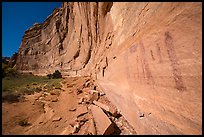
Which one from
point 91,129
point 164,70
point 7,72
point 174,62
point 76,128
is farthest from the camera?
point 7,72

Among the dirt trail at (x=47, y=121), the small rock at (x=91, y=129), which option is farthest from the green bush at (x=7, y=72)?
the small rock at (x=91, y=129)

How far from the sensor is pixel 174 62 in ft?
5.40

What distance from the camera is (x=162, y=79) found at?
187cm

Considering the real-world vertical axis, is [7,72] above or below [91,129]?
above

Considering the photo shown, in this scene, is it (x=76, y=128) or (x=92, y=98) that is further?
(x=92, y=98)

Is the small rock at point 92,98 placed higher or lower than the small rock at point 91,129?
higher

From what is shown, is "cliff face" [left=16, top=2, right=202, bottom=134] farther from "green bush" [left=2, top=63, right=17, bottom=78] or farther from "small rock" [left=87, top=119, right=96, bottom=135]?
"green bush" [left=2, top=63, right=17, bottom=78]

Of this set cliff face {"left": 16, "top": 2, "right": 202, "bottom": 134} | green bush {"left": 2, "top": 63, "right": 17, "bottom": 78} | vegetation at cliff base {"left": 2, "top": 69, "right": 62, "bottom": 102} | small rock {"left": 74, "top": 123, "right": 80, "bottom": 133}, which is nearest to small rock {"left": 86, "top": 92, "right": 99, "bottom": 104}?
small rock {"left": 74, "top": 123, "right": 80, "bottom": 133}

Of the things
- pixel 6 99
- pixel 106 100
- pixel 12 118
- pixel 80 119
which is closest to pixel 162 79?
pixel 80 119

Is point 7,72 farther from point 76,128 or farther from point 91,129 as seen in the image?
point 91,129

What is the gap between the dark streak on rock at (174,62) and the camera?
5.14 feet

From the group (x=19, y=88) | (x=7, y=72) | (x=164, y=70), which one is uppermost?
(x=7, y=72)

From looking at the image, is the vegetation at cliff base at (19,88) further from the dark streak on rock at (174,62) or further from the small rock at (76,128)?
the dark streak on rock at (174,62)

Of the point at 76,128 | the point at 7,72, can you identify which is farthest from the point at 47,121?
the point at 7,72
